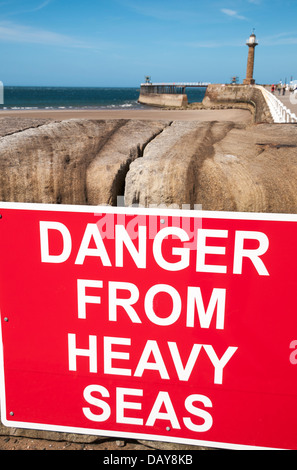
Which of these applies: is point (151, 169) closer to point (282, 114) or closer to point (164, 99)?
point (282, 114)

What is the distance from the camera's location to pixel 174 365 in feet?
4.16

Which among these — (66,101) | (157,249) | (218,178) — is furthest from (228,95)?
(157,249)

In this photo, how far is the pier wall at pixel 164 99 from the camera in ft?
150

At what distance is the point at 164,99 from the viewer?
1955 inches

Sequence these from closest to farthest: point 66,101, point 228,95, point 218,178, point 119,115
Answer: point 218,178 → point 119,115 → point 228,95 → point 66,101

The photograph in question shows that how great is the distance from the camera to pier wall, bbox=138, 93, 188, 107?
45844mm

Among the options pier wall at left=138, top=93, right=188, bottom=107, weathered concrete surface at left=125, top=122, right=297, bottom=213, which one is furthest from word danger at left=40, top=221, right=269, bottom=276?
pier wall at left=138, top=93, right=188, bottom=107

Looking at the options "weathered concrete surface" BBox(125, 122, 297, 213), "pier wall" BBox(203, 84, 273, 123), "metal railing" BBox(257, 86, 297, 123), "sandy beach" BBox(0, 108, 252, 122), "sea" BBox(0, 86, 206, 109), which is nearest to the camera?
"weathered concrete surface" BBox(125, 122, 297, 213)

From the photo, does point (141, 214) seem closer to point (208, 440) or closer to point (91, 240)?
point (91, 240)

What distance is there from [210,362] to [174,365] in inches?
4.6

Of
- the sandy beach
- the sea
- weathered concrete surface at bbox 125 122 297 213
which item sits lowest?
weathered concrete surface at bbox 125 122 297 213

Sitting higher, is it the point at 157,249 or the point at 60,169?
the point at 60,169

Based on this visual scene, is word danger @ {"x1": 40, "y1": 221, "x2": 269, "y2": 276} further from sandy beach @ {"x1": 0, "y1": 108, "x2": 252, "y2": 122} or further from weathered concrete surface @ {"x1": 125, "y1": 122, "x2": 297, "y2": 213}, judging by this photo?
sandy beach @ {"x1": 0, "y1": 108, "x2": 252, "y2": 122}
